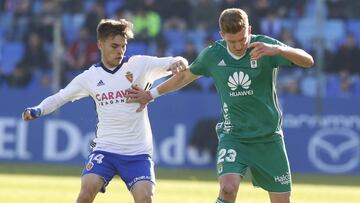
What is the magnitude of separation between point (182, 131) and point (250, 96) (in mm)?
12535

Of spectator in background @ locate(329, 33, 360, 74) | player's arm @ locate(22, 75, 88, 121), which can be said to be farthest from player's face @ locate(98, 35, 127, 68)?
spectator in background @ locate(329, 33, 360, 74)

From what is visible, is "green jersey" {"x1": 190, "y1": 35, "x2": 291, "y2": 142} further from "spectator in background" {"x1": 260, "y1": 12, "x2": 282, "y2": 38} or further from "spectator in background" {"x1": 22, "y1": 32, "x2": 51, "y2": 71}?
"spectator in background" {"x1": 22, "y1": 32, "x2": 51, "y2": 71}

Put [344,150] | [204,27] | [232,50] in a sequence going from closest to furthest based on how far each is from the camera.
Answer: [232,50]
[344,150]
[204,27]

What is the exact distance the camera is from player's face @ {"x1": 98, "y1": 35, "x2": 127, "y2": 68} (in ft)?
31.4

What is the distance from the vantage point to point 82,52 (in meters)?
23.5

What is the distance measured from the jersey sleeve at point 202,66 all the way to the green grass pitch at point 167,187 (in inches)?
203

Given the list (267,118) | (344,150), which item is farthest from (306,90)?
(267,118)

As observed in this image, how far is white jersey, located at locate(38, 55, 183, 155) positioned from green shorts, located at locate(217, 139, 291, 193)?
842 mm

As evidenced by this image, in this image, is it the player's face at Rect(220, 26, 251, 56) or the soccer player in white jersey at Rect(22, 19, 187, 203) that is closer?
the player's face at Rect(220, 26, 251, 56)

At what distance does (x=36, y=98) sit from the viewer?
22.4 m

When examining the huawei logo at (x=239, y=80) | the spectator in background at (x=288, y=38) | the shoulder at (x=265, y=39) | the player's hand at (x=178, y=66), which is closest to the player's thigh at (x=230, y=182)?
the huawei logo at (x=239, y=80)

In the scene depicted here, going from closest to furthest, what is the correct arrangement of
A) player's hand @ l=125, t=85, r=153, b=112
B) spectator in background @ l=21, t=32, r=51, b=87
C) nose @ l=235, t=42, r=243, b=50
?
nose @ l=235, t=42, r=243, b=50, player's hand @ l=125, t=85, r=153, b=112, spectator in background @ l=21, t=32, r=51, b=87

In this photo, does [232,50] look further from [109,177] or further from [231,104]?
[109,177]

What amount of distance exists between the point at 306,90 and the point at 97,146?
1311 cm
